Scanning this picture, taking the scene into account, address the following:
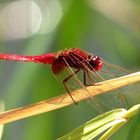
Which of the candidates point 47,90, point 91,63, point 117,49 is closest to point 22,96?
point 47,90

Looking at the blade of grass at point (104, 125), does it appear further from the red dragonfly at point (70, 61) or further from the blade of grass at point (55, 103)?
the red dragonfly at point (70, 61)

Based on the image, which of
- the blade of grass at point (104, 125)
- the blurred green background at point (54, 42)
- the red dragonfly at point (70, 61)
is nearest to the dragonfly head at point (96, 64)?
the red dragonfly at point (70, 61)

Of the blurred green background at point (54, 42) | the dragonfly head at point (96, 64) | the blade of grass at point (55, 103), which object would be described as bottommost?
the blade of grass at point (55, 103)

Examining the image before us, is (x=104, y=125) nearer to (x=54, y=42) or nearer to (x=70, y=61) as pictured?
(x=70, y=61)

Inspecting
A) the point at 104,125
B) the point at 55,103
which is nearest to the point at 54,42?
the point at 55,103

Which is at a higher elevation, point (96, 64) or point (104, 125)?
point (96, 64)

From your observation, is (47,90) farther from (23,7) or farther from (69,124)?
(23,7)
